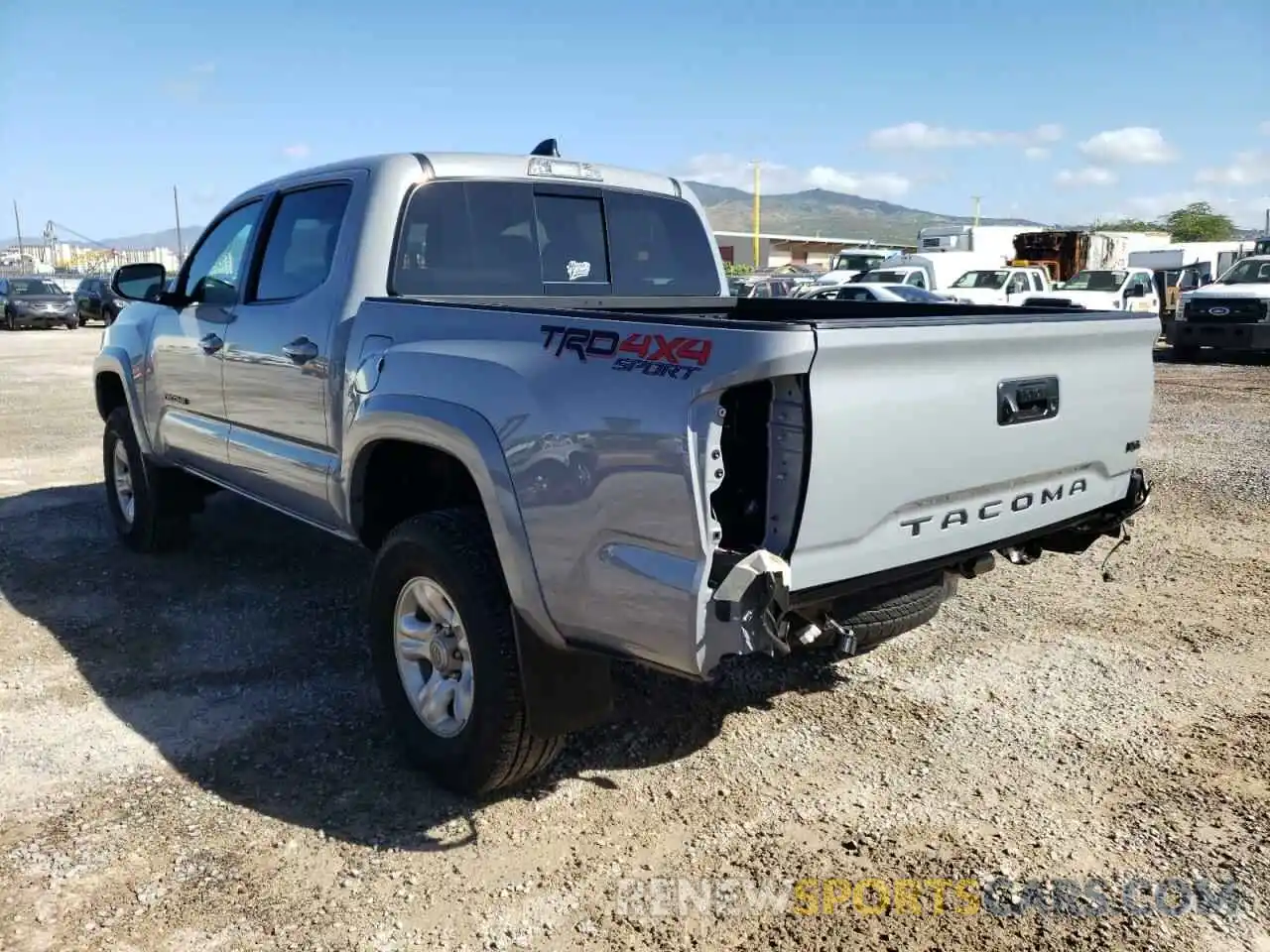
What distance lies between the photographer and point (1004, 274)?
76.1 feet

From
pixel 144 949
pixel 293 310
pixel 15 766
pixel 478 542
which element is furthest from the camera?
pixel 293 310

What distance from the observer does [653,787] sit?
346 cm

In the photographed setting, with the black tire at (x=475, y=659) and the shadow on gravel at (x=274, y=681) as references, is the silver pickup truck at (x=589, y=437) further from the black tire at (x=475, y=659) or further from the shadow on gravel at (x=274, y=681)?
the shadow on gravel at (x=274, y=681)

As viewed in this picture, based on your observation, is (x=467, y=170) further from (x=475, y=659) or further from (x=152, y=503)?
(x=152, y=503)

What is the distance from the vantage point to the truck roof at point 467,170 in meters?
4.01

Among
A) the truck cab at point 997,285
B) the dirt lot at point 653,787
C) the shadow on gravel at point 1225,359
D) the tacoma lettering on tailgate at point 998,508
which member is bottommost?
the dirt lot at point 653,787

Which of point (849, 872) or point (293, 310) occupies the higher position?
point (293, 310)

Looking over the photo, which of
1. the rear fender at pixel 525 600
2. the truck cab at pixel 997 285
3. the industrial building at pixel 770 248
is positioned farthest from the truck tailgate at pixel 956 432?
the industrial building at pixel 770 248

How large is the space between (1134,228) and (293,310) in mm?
109114

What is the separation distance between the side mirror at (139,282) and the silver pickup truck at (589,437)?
117 centimetres

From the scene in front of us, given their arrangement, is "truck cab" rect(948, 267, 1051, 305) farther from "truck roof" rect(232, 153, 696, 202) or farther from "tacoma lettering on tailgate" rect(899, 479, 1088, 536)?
"tacoma lettering on tailgate" rect(899, 479, 1088, 536)

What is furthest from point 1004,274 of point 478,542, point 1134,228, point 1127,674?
point 1134,228

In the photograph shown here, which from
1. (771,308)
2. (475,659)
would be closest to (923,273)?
(771,308)

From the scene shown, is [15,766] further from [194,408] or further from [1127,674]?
[1127,674]
